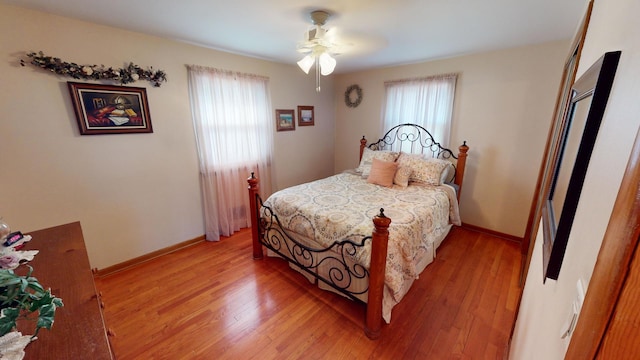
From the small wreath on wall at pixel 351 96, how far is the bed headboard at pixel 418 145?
2.33 feet

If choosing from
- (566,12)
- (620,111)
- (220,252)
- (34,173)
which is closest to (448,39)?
(566,12)

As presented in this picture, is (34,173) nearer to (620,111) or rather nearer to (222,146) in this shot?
(222,146)

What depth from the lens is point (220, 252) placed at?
9.35 ft

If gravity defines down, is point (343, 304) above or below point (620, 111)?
below

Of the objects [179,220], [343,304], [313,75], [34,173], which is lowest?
[343,304]

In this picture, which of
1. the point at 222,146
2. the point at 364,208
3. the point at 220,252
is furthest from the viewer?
the point at 222,146

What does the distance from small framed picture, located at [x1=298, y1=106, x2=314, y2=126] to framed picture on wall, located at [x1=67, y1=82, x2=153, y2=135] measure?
2.10 meters

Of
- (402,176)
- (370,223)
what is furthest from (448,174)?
(370,223)

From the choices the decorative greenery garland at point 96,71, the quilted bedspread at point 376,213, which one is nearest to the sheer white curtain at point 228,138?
the decorative greenery garland at point 96,71

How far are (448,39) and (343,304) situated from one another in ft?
9.12

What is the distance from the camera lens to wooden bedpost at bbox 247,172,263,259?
249cm

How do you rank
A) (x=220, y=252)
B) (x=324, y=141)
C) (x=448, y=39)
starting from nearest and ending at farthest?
(x=448, y=39) < (x=220, y=252) < (x=324, y=141)

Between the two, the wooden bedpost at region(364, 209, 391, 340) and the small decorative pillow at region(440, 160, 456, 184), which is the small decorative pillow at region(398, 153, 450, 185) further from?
the wooden bedpost at region(364, 209, 391, 340)

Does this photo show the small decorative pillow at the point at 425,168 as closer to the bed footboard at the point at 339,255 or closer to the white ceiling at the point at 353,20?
the white ceiling at the point at 353,20
